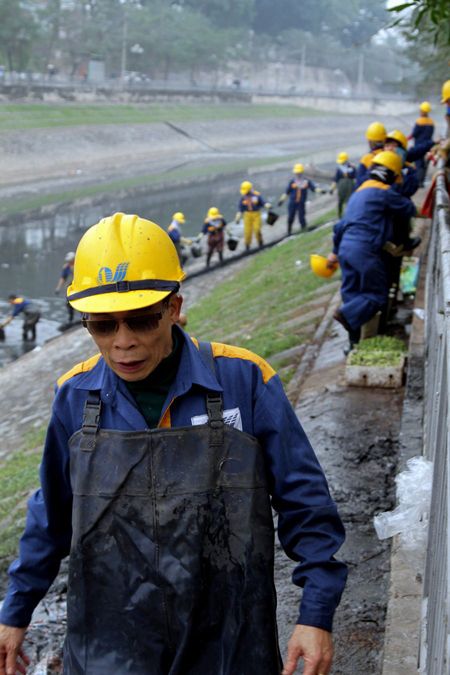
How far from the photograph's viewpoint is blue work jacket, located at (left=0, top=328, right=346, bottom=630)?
2.64 metres

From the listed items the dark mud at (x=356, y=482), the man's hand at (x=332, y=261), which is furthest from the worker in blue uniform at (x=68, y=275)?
the dark mud at (x=356, y=482)

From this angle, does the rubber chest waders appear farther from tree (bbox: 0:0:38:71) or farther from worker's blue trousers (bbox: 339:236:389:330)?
tree (bbox: 0:0:38:71)

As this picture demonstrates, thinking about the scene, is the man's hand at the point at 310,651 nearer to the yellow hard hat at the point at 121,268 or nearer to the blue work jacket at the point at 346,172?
the yellow hard hat at the point at 121,268

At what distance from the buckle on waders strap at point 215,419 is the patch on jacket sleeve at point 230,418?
0.08 ft

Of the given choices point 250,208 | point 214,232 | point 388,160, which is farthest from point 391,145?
point 250,208

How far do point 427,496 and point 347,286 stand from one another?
341cm

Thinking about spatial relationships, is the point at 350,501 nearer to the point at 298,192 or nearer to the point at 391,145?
the point at 391,145

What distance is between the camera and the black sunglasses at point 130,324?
2.64 m

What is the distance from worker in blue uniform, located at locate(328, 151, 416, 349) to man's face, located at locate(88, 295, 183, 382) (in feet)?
16.9

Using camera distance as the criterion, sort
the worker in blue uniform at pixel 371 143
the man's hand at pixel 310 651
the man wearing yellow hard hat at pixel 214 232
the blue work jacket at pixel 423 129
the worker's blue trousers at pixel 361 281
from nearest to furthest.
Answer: the man's hand at pixel 310 651
the worker's blue trousers at pixel 361 281
the worker in blue uniform at pixel 371 143
the blue work jacket at pixel 423 129
the man wearing yellow hard hat at pixel 214 232

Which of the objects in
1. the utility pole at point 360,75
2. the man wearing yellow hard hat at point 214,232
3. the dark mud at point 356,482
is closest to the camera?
the dark mud at point 356,482

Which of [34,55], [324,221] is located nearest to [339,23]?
[34,55]

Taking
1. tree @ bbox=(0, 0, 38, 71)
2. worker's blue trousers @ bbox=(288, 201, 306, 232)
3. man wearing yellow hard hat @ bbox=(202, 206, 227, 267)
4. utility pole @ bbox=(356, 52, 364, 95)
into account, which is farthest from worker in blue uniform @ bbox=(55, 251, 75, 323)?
utility pole @ bbox=(356, 52, 364, 95)

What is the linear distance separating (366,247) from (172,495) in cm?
542
